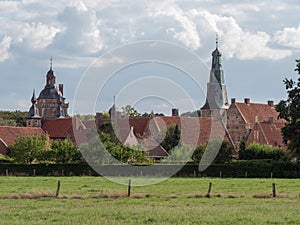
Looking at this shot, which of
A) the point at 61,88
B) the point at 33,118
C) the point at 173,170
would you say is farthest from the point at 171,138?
the point at 61,88

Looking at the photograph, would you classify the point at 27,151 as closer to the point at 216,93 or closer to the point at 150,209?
the point at 216,93

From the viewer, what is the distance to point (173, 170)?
61.5 metres

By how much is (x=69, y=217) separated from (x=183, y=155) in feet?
159

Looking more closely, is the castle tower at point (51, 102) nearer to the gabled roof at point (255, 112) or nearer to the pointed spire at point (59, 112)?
the pointed spire at point (59, 112)

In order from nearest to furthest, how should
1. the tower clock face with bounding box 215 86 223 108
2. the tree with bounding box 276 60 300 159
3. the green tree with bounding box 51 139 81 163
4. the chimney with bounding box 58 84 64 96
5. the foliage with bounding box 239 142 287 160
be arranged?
1. the tree with bounding box 276 60 300 159
2. the foliage with bounding box 239 142 287 160
3. the green tree with bounding box 51 139 81 163
4. the tower clock face with bounding box 215 86 223 108
5. the chimney with bounding box 58 84 64 96

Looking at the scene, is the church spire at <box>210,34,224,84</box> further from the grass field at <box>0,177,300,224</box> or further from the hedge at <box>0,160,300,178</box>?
the grass field at <box>0,177,300,224</box>

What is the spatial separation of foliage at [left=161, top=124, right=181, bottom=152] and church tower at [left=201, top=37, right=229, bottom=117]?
76.8ft

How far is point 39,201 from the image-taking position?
27.8m

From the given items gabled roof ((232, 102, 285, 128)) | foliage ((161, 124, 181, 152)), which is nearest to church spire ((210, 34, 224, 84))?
gabled roof ((232, 102, 285, 128))

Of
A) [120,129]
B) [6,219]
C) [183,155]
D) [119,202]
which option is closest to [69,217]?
[6,219]

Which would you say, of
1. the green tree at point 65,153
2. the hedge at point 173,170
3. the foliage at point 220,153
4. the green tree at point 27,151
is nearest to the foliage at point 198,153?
the foliage at point 220,153

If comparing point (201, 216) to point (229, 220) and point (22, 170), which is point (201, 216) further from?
point (22, 170)

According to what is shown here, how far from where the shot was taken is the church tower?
104438 mm

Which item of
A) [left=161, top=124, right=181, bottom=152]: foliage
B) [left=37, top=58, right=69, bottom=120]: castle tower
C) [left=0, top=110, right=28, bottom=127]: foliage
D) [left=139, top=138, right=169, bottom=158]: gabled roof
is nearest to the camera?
[left=139, top=138, right=169, bottom=158]: gabled roof
